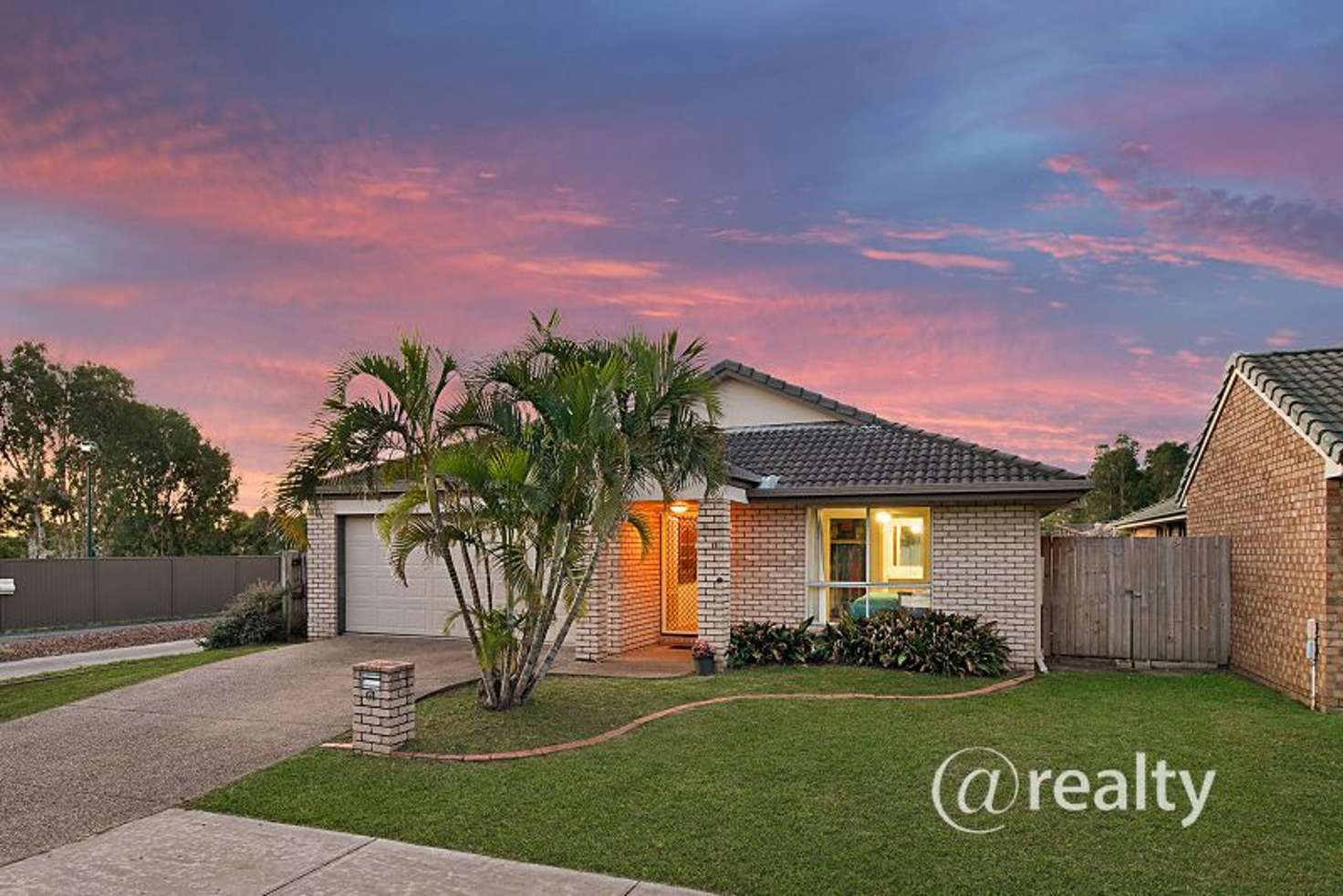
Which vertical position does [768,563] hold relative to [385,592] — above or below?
above

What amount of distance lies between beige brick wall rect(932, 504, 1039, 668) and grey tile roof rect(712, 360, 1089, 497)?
58 cm

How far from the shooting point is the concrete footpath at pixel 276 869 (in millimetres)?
4820

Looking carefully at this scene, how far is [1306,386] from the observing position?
1060cm

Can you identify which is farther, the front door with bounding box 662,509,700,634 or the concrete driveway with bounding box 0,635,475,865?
the front door with bounding box 662,509,700,634

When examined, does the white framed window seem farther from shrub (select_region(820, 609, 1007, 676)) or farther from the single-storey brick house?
shrub (select_region(820, 609, 1007, 676))

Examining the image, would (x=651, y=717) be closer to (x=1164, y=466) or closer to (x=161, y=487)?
(x=161, y=487)

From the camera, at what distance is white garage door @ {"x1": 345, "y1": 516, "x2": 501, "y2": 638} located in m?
14.5

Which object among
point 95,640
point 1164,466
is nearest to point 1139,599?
point 95,640

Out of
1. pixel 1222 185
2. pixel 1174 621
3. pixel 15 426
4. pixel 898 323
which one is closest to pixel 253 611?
pixel 898 323

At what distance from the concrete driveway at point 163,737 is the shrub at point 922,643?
5144mm

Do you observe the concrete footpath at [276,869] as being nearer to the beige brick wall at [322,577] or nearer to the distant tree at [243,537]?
the beige brick wall at [322,577]

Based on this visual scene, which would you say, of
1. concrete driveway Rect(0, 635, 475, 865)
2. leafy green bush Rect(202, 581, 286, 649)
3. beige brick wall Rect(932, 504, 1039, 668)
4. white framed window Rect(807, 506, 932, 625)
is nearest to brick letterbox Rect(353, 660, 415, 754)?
concrete driveway Rect(0, 635, 475, 865)

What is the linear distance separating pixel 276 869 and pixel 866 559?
916 centimetres

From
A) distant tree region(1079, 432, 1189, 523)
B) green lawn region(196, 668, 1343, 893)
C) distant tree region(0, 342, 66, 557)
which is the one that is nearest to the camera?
green lawn region(196, 668, 1343, 893)
